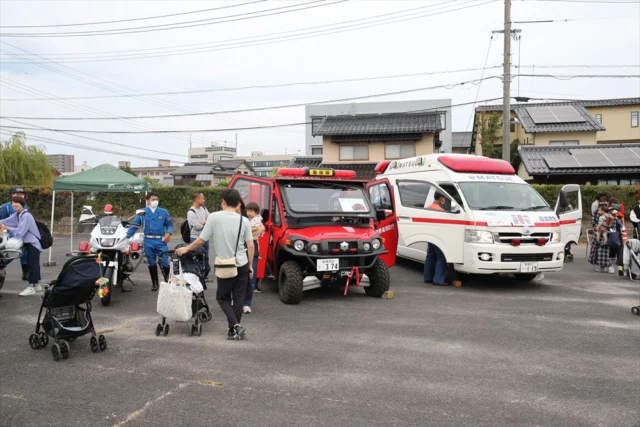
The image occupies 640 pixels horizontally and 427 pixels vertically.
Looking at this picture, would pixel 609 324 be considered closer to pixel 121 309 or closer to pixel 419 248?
pixel 419 248

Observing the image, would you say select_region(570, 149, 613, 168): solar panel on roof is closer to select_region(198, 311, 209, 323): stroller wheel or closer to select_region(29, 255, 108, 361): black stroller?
select_region(198, 311, 209, 323): stroller wheel

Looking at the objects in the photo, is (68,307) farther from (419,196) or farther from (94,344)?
(419,196)

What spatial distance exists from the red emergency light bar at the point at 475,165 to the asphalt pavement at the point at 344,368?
3161 millimetres

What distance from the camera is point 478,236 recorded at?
9375 millimetres

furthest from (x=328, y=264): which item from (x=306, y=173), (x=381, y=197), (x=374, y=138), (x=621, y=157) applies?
(x=374, y=138)

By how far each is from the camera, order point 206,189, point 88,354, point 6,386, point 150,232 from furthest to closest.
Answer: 1. point 206,189
2. point 150,232
3. point 88,354
4. point 6,386

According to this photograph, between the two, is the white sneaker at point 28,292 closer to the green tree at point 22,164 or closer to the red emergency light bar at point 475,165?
the red emergency light bar at point 475,165

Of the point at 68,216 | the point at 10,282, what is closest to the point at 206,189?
the point at 68,216

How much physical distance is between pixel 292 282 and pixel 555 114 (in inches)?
1200

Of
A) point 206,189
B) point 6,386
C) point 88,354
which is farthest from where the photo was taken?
point 206,189

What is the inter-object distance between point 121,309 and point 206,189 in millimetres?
16319

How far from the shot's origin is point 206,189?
23922mm

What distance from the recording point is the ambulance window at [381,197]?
1131 centimetres

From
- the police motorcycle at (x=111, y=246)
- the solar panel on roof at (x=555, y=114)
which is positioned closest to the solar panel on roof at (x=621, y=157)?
the solar panel on roof at (x=555, y=114)
